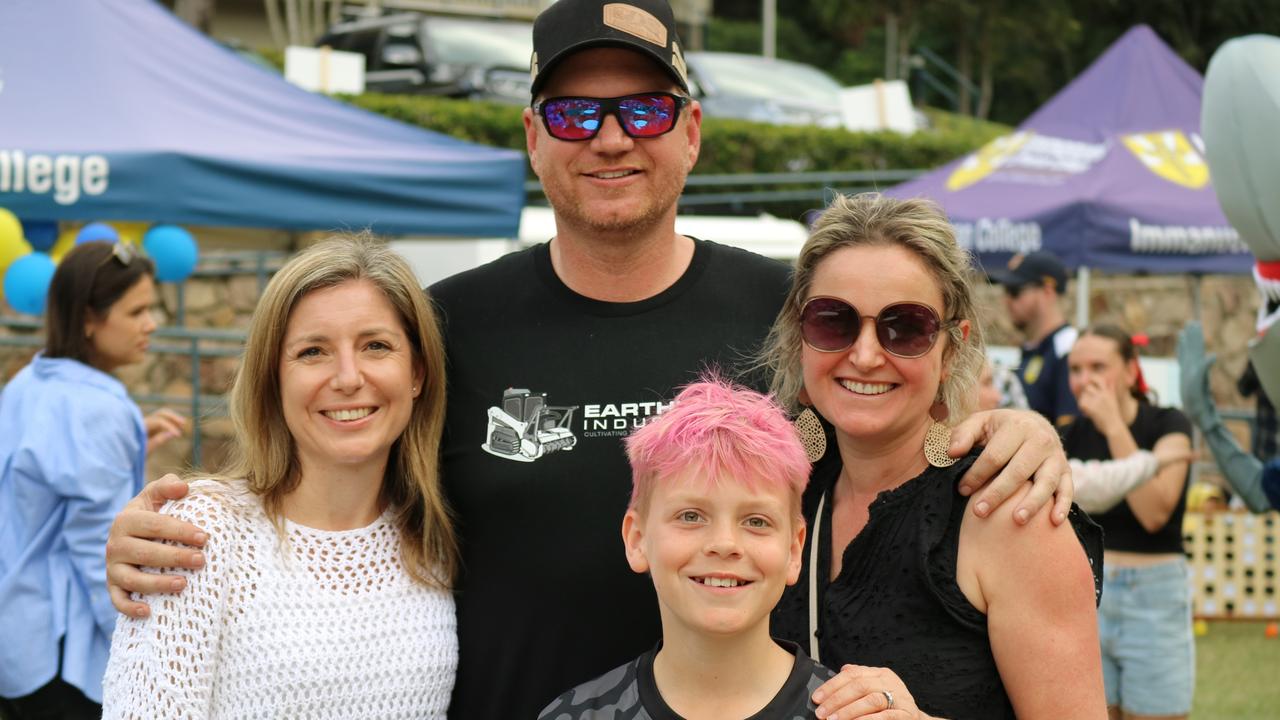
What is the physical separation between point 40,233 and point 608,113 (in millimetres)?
4150

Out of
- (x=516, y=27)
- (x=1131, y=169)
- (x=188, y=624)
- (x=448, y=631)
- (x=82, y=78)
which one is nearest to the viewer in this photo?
(x=188, y=624)

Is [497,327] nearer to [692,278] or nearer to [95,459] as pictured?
[692,278]

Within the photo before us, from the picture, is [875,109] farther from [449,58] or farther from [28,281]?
[28,281]

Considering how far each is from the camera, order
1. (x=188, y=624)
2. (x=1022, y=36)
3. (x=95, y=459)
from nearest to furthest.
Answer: (x=188, y=624)
(x=95, y=459)
(x=1022, y=36)

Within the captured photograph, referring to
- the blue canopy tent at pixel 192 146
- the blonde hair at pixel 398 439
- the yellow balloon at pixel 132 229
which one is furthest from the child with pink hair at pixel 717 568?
the yellow balloon at pixel 132 229

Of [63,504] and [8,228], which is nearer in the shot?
[63,504]

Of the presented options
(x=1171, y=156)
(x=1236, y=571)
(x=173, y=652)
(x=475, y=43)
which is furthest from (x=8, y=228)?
(x=475, y=43)

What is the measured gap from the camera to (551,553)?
287 centimetres

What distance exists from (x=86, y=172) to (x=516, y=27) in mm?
8941

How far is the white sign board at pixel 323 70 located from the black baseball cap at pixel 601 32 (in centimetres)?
864

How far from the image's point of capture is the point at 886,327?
2475 millimetres

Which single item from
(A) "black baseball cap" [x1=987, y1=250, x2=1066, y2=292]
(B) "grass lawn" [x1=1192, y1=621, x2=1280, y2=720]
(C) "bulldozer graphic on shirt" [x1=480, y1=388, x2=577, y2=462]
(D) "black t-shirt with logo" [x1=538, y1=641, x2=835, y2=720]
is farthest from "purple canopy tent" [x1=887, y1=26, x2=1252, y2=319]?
(D) "black t-shirt with logo" [x1=538, y1=641, x2=835, y2=720]

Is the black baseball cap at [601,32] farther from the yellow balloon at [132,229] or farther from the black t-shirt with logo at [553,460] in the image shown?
the yellow balloon at [132,229]

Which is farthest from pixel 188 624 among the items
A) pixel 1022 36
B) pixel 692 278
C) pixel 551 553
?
pixel 1022 36
